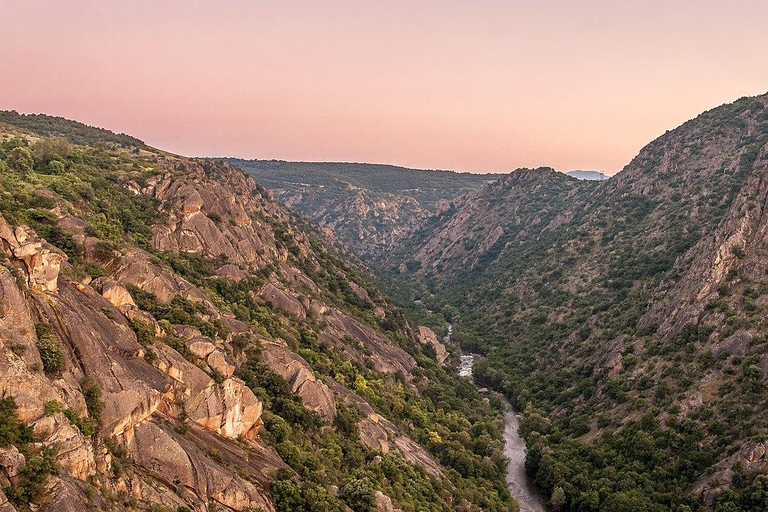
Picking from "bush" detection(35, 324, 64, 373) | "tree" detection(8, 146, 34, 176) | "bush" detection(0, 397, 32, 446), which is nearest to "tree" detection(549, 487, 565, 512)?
"bush" detection(35, 324, 64, 373)

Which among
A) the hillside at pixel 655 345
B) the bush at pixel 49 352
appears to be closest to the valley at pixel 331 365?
the bush at pixel 49 352

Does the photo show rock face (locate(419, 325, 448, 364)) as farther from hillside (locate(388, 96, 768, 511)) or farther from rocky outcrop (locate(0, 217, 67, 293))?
rocky outcrop (locate(0, 217, 67, 293))

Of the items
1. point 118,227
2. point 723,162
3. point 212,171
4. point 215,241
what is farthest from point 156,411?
point 723,162

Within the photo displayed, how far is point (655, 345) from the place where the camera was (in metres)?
102

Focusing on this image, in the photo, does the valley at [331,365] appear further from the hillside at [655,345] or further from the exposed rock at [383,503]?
the hillside at [655,345]

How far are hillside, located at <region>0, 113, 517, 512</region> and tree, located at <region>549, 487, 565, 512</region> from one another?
25.9 feet

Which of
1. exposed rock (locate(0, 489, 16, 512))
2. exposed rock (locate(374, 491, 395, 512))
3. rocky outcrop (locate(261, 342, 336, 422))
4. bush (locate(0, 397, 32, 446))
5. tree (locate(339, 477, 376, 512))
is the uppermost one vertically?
bush (locate(0, 397, 32, 446))

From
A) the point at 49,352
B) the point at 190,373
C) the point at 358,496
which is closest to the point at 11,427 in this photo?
the point at 49,352

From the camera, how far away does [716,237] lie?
358 ft

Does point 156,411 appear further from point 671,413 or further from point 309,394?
point 671,413

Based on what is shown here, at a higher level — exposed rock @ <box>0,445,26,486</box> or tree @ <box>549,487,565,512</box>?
exposed rock @ <box>0,445,26,486</box>

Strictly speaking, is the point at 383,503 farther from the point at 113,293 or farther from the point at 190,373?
the point at 113,293

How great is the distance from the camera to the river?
83750 millimetres

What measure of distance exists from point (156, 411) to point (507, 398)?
100259mm
